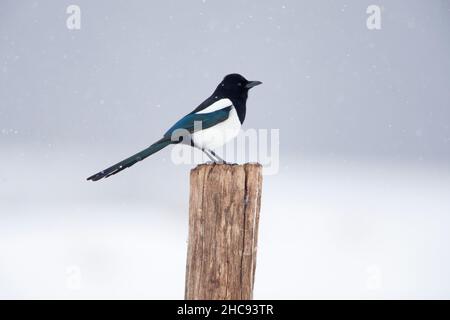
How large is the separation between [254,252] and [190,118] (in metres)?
1.14

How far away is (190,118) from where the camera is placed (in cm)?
292

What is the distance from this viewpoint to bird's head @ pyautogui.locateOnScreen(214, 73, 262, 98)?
3.18 metres

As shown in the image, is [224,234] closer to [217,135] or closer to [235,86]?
[217,135]

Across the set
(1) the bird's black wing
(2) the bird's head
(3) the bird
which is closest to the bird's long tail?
(3) the bird

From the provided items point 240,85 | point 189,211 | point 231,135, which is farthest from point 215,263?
point 240,85

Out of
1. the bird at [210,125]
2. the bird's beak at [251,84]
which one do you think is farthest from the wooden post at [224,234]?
the bird's beak at [251,84]

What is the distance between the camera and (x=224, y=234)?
6.41 ft

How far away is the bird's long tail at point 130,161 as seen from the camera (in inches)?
97.5

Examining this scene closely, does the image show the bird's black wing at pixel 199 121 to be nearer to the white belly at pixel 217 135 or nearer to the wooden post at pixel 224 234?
the white belly at pixel 217 135

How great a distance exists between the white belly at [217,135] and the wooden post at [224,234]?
87cm

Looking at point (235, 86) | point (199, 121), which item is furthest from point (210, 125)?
point (235, 86)

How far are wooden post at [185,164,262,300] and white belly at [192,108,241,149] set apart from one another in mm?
870

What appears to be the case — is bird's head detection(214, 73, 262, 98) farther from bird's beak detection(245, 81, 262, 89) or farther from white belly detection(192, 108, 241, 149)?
white belly detection(192, 108, 241, 149)

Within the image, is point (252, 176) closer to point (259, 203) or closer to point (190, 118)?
point (259, 203)
